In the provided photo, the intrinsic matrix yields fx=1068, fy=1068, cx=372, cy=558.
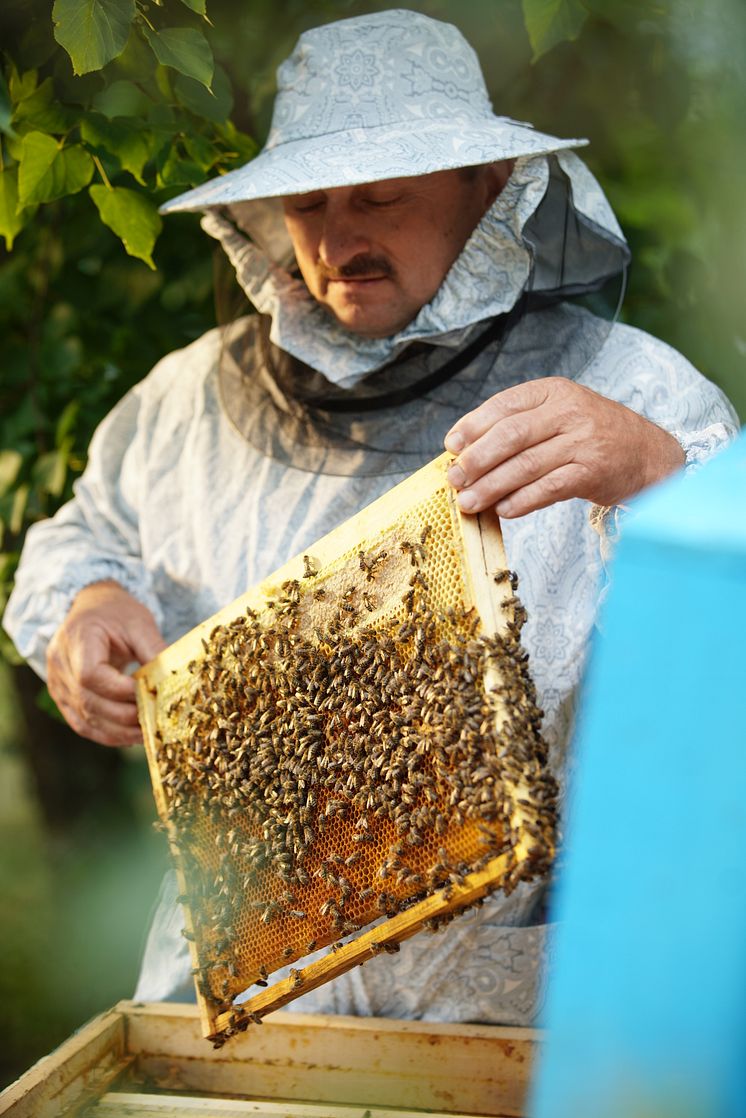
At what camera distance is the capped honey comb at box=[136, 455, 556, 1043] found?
4.97 ft

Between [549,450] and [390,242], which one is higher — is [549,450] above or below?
below

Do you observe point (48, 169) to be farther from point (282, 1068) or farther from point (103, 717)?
point (282, 1068)

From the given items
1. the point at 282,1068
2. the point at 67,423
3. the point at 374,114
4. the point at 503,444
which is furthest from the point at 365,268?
the point at 282,1068

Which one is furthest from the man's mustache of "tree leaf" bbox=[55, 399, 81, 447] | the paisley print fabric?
"tree leaf" bbox=[55, 399, 81, 447]

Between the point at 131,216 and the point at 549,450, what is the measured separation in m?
1.43

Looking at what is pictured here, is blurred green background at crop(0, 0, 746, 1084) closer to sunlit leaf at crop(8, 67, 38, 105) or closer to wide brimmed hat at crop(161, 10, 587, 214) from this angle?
sunlit leaf at crop(8, 67, 38, 105)

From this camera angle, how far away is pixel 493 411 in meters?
1.65

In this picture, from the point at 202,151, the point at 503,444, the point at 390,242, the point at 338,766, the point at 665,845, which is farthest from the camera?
the point at 202,151

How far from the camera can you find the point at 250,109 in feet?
11.0

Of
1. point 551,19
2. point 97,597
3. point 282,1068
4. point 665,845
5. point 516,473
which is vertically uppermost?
point 551,19

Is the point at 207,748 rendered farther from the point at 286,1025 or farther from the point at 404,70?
the point at 404,70

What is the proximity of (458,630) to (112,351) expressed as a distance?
268cm

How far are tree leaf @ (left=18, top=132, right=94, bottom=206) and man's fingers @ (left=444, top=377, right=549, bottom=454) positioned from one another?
129 cm

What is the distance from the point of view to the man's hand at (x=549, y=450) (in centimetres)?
160
